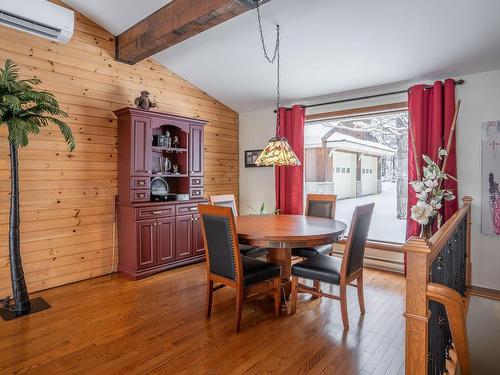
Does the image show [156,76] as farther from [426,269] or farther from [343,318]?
[426,269]

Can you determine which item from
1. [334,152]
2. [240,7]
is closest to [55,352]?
[240,7]

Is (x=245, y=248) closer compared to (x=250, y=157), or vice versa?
(x=245, y=248)

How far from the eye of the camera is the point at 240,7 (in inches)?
101

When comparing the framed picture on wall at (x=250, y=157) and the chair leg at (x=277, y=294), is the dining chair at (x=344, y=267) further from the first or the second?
the framed picture on wall at (x=250, y=157)

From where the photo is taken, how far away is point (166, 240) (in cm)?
398

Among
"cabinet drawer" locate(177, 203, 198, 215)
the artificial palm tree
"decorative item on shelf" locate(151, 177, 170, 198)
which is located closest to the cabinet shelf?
"decorative item on shelf" locate(151, 177, 170, 198)

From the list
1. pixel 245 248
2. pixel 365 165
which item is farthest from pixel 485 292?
pixel 245 248

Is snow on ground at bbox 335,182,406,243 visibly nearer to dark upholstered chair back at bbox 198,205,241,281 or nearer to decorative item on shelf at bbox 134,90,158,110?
dark upholstered chair back at bbox 198,205,241,281

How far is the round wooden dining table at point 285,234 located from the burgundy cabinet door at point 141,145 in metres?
1.40

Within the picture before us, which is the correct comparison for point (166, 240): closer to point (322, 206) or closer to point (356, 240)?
point (322, 206)

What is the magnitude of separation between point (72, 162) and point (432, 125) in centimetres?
408

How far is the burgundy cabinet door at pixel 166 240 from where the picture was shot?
390cm

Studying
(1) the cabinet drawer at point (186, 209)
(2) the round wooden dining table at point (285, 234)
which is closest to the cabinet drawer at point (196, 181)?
(1) the cabinet drawer at point (186, 209)

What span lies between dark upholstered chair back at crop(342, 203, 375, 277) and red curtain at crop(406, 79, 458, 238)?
1.32 metres
